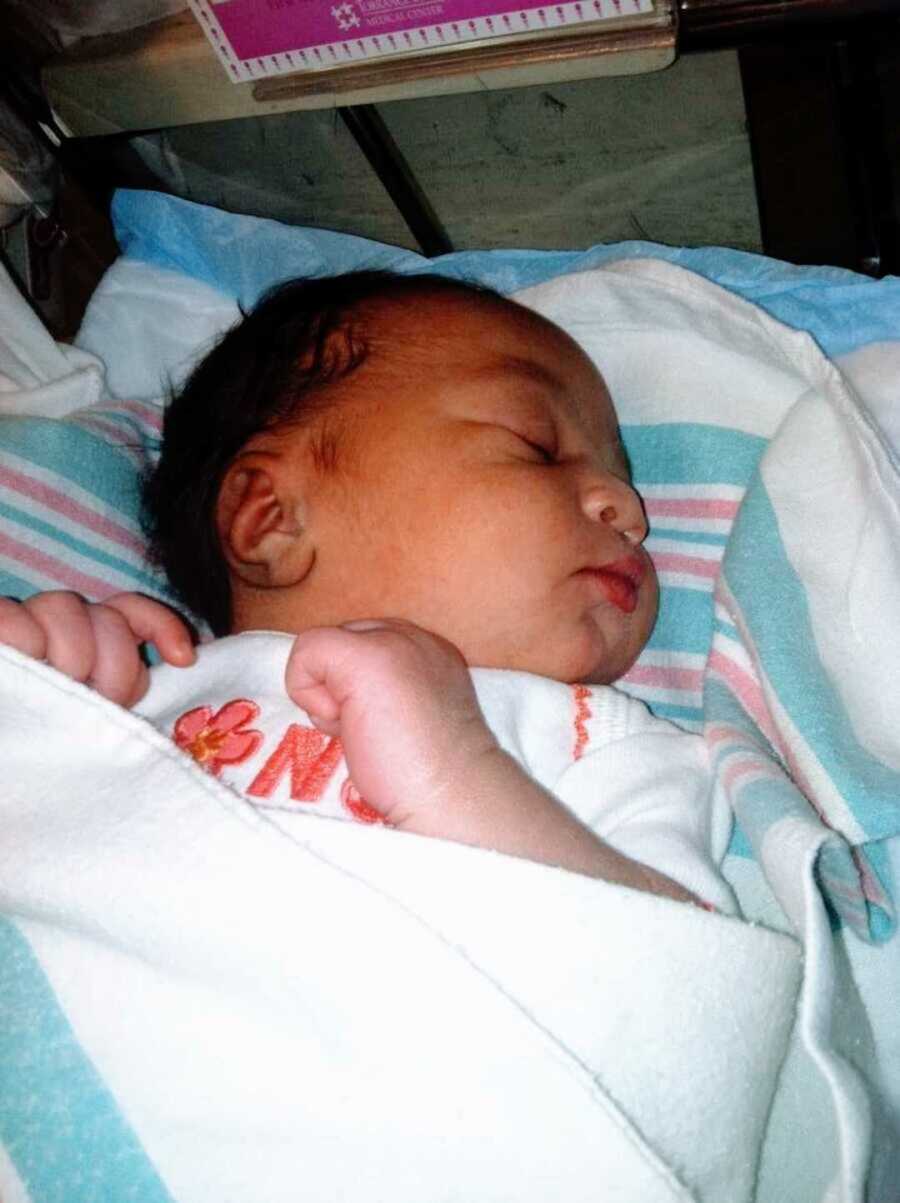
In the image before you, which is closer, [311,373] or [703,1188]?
[703,1188]

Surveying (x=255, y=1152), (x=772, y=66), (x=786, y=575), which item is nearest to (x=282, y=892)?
(x=255, y=1152)

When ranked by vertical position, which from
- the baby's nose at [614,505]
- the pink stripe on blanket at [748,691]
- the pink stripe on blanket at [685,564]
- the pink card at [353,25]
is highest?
the pink card at [353,25]

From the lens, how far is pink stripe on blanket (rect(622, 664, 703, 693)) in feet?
3.57

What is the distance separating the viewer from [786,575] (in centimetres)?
96

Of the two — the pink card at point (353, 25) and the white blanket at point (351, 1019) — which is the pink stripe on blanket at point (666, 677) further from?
the pink card at point (353, 25)

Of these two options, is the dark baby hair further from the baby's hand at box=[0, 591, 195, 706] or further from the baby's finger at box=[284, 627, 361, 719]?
the baby's finger at box=[284, 627, 361, 719]

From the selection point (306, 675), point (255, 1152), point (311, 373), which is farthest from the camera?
point (311, 373)

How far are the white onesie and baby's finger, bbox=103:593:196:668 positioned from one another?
0.03 m

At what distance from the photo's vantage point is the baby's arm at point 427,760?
670 millimetres

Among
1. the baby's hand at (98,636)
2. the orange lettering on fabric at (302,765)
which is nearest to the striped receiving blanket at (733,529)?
the baby's hand at (98,636)

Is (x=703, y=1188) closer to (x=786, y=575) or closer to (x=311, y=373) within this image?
(x=786, y=575)

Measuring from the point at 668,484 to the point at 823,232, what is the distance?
333 mm

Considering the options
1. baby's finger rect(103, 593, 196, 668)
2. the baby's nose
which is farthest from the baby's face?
baby's finger rect(103, 593, 196, 668)

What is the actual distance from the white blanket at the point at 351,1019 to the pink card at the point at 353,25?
75 centimetres
